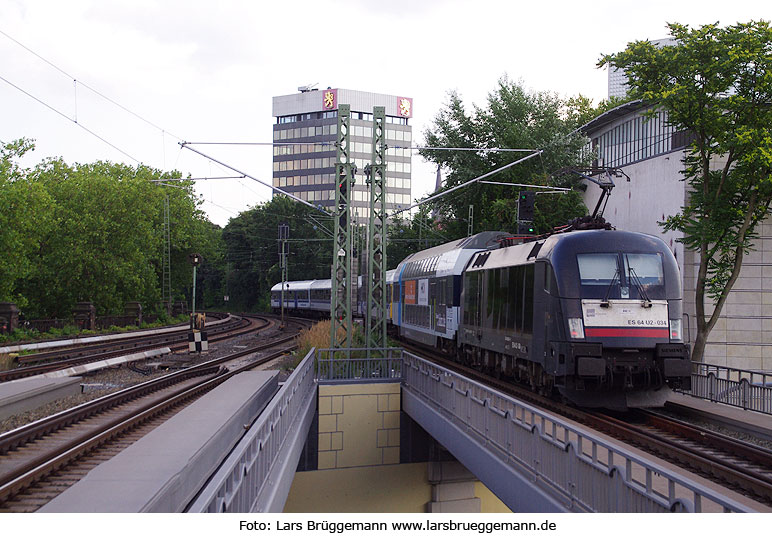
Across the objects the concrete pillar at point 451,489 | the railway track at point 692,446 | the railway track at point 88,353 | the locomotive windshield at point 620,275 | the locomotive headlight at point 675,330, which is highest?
the locomotive windshield at point 620,275

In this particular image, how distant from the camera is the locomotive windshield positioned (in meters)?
12.9

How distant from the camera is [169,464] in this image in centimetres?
966

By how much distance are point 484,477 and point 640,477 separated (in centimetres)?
252

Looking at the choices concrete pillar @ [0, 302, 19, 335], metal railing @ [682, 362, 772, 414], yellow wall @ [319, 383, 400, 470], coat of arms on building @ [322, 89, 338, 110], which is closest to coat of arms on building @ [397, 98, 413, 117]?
coat of arms on building @ [322, 89, 338, 110]

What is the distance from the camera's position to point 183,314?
59000mm

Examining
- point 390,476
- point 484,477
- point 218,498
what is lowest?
point 390,476

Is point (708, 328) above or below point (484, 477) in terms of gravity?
above

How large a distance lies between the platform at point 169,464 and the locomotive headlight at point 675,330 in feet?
26.8

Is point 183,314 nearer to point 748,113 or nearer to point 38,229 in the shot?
point 38,229

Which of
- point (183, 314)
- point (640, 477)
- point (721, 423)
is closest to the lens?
point (640, 477)

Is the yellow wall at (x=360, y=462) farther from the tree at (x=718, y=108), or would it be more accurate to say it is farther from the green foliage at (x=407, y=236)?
the green foliage at (x=407, y=236)

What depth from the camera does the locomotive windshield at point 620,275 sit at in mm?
12883

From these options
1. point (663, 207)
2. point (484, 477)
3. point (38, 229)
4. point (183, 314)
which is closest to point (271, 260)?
point (183, 314)

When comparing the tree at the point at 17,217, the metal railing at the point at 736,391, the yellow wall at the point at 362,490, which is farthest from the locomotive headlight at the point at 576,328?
the tree at the point at 17,217
